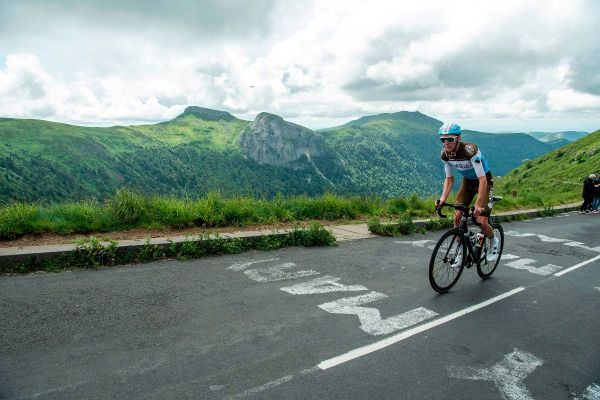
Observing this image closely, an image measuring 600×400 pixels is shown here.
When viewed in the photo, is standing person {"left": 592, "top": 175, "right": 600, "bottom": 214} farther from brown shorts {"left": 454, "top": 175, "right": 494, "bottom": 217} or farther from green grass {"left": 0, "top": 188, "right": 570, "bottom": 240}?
brown shorts {"left": 454, "top": 175, "right": 494, "bottom": 217}

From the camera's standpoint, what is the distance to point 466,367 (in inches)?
151

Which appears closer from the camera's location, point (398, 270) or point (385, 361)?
point (385, 361)

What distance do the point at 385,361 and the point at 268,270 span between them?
3180 millimetres

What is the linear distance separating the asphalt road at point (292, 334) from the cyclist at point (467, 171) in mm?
1263

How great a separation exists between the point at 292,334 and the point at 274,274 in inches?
87.8

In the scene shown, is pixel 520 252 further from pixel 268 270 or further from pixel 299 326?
pixel 299 326

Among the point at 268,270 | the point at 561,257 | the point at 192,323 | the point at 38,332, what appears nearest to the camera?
the point at 38,332

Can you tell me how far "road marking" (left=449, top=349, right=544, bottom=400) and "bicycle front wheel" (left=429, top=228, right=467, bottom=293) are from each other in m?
1.81

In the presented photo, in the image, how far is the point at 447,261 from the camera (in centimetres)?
603

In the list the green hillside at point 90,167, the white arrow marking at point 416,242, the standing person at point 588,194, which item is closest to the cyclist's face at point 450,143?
the white arrow marking at point 416,242

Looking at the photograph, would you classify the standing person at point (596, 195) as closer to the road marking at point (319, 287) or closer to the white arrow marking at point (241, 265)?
the road marking at point (319, 287)

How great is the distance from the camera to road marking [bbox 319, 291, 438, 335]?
4576mm

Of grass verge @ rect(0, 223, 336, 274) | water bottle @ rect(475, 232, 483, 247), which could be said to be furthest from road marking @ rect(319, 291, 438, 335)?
grass verge @ rect(0, 223, 336, 274)

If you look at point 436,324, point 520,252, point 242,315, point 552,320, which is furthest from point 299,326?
point 520,252
